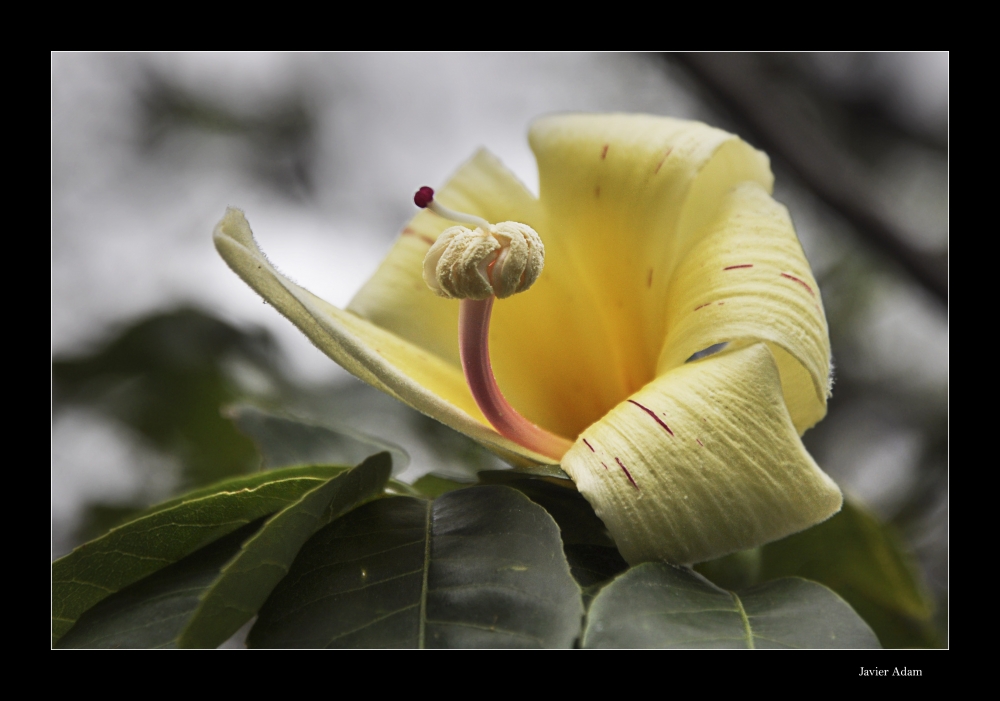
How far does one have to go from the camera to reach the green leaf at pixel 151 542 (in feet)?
2.40

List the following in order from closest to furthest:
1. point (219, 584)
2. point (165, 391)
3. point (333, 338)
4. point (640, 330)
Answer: point (219, 584), point (333, 338), point (640, 330), point (165, 391)

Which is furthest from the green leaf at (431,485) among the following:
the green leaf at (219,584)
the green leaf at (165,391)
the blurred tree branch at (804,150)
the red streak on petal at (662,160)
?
the blurred tree branch at (804,150)

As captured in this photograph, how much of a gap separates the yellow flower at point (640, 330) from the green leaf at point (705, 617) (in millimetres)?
37

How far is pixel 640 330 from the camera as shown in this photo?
3.47 ft

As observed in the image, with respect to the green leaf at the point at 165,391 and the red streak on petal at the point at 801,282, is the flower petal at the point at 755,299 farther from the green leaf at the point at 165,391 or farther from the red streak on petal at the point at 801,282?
the green leaf at the point at 165,391

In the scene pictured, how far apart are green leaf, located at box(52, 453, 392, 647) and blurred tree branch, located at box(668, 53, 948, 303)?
133cm

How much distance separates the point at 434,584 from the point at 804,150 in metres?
1.50

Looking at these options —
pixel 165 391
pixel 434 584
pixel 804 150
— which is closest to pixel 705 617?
pixel 434 584

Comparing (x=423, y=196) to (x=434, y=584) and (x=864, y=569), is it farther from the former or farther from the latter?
(x=864, y=569)

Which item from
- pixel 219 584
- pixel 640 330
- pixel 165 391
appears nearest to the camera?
pixel 219 584

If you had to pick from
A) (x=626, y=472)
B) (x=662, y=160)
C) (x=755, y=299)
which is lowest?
(x=626, y=472)

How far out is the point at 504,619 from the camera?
65cm

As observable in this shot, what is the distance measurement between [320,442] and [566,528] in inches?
18.6
